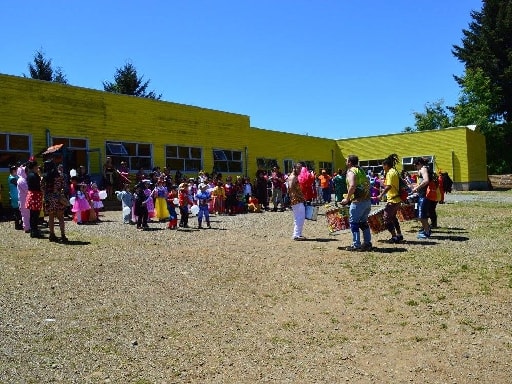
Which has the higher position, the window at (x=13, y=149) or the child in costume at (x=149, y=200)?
the window at (x=13, y=149)

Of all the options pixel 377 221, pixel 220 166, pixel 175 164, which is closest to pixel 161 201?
pixel 377 221

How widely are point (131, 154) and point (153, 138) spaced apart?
1.46 meters

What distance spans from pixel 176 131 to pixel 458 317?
19731mm

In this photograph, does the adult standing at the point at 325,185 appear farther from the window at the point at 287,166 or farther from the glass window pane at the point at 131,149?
the window at the point at 287,166

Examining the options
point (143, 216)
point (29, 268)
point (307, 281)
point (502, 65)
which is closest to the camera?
point (307, 281)

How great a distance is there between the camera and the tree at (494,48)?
45875 millimetres

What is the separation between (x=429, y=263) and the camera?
26.9ft

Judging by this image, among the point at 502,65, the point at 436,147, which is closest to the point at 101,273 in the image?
the point at 436,147

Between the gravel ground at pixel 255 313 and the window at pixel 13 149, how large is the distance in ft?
26.0

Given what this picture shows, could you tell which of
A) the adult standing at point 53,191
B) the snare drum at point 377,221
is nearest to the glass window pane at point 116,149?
the adult standing at point 53,191

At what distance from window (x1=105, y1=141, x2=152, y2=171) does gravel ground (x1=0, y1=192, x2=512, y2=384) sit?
35.6 ft

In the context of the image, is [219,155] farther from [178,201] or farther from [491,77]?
[491,77]

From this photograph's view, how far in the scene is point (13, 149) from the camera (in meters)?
17.6

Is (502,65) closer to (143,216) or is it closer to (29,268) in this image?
(143,216)
